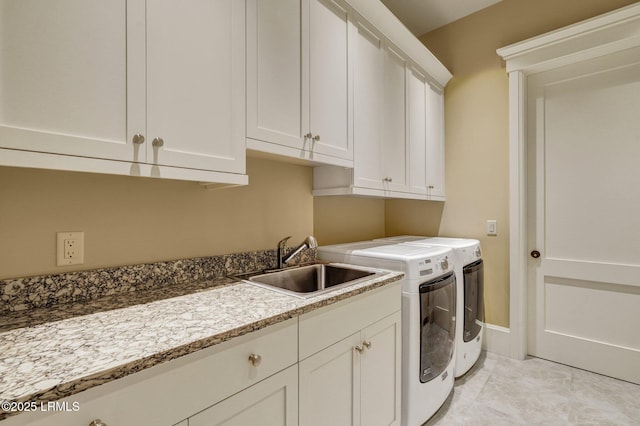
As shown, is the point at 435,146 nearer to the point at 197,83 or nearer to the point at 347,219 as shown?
the point at 347,219

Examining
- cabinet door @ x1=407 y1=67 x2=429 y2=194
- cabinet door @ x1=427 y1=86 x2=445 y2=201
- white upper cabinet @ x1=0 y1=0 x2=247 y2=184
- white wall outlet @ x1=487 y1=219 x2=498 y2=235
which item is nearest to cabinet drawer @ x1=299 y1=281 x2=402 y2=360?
white upper cabinet @ x1=0 y1=0 x2=247 y2=184

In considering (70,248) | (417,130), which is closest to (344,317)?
(70,248)

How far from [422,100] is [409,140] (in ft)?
1.45

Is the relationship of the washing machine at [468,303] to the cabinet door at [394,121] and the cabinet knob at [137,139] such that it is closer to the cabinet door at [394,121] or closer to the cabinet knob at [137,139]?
the cabinet door at [394,121]

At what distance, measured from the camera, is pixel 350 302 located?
49.3 inches

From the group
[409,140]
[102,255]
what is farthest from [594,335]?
[102,255]

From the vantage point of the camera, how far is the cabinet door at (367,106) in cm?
180

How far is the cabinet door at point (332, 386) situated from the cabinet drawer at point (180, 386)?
5.9 inches

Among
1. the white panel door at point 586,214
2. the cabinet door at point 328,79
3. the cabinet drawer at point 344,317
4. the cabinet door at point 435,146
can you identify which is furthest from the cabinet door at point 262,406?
the white panel door at point 586,214

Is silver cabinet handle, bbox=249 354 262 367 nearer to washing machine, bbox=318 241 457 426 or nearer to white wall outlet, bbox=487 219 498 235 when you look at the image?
washing machine, bbox=318 241 457 426

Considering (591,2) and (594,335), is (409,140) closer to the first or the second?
(591,2)

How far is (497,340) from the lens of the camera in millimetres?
2506

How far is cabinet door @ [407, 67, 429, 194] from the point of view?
2.32m

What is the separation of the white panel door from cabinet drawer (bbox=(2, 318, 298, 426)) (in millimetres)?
2426
